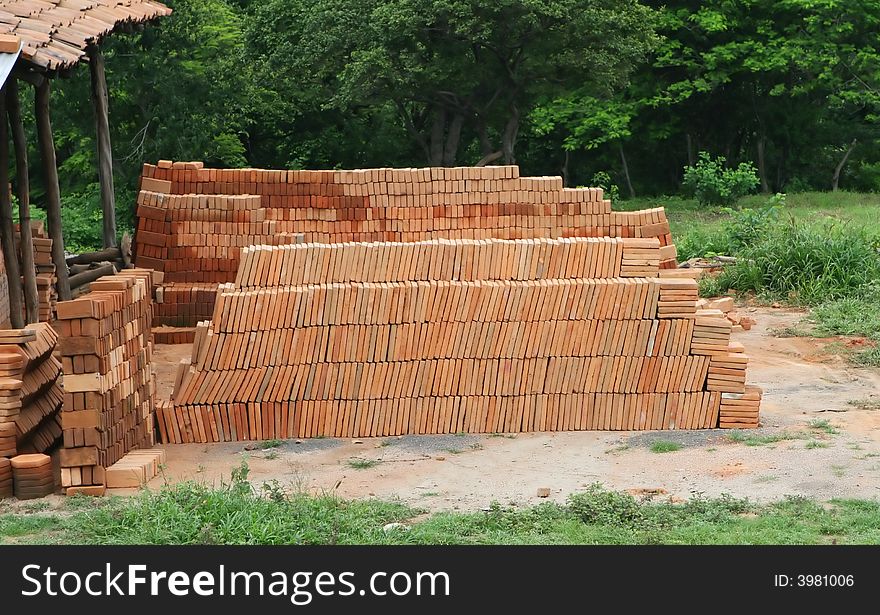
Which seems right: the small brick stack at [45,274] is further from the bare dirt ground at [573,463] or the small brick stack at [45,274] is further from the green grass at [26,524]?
the green grass at [26,524]

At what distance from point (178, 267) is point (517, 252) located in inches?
242

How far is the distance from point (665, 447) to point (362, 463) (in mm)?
2248

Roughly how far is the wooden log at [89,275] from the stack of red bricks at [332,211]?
68 cm

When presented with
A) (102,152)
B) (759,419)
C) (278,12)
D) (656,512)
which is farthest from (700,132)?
(656,512)

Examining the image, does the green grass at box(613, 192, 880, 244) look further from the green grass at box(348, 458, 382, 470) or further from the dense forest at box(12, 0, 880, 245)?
the green grass at box(348, 458, 382, 470)

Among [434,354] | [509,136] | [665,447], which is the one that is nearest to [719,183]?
[509,136]

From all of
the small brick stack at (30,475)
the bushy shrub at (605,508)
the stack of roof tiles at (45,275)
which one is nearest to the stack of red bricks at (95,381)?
the small brick stack at (30,475)

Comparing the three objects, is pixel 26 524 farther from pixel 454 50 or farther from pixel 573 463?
pixel 454 50

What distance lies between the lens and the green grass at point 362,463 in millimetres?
8984

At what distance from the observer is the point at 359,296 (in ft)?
32.5

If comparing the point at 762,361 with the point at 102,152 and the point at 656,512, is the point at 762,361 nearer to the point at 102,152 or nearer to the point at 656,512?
the point at 656,512

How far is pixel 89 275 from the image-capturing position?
1530 cm

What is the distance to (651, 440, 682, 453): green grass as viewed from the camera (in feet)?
30.5

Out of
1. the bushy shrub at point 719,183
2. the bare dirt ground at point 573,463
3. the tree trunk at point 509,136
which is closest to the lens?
the bare dirt ground at point 573,463
